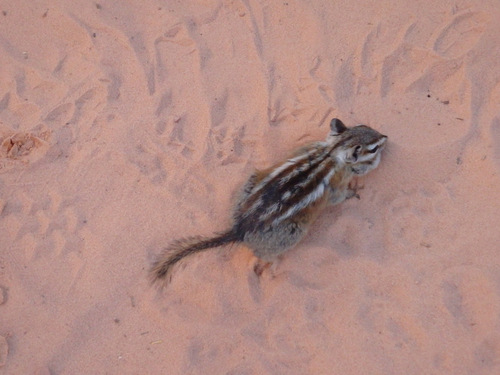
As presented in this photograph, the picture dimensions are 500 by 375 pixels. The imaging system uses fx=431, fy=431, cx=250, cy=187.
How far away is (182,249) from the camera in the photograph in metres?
4.11

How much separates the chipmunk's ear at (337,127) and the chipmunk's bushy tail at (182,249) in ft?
4.99

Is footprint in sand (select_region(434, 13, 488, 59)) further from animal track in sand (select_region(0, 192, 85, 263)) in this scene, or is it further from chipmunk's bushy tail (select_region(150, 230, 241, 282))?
animal track in sand (select_region(0, 192, 85, 263))

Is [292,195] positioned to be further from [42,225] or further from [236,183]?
[42,225]

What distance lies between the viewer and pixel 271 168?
458 centimetres

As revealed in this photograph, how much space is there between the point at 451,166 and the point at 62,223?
422 centimetres

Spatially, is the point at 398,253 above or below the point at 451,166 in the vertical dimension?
below

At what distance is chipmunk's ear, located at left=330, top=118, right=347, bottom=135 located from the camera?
14.7ft

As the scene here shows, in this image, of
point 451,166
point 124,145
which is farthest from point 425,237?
point 124,145

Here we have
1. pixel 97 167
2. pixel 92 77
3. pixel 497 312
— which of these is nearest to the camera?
pixel 497 312

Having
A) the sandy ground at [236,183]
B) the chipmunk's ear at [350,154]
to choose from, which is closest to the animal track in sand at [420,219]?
the sandy ground at [236,183]

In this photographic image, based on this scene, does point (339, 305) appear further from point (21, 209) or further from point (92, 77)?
point (92, 77)

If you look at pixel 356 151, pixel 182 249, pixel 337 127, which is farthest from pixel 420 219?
pixel 182 249

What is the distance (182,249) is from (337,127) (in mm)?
2015

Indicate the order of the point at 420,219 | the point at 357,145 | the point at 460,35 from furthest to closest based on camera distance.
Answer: the point at 460,35 → the point at 420,219 → the point at 357,145
